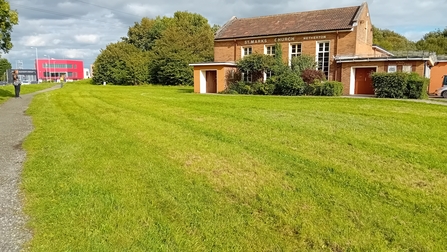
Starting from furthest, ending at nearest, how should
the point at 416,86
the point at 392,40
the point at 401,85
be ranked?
the point at 392,40 < the point at 401,85 < the point at 416,86

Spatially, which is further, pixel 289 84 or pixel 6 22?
pixel 289 84

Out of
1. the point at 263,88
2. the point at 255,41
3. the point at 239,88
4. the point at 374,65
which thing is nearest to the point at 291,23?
the point at 255,41

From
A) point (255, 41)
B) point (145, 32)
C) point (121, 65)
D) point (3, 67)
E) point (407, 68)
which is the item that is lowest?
point (407, 68)

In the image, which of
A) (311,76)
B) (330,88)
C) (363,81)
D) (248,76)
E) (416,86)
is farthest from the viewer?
(248,76)

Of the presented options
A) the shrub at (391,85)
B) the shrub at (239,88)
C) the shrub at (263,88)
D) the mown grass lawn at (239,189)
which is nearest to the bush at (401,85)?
the shrub at (391,85)

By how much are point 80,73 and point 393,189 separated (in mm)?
148455

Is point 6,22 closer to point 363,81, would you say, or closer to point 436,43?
point 363,81

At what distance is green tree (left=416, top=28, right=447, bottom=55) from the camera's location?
52.4 meters

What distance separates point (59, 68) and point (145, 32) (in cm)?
7615

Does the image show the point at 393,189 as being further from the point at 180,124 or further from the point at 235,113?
the point at 235,113

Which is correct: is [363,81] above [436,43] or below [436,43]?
below

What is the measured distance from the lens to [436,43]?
2125 inches

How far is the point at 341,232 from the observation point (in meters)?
3.80

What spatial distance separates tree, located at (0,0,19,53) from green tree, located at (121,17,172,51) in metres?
54.6
